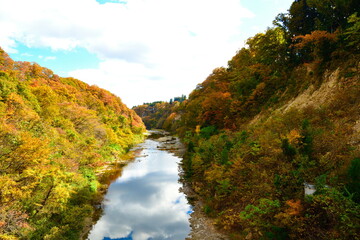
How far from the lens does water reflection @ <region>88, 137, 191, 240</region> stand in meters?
14.7

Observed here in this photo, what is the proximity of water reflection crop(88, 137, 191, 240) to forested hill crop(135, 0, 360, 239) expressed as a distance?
3.02 meters

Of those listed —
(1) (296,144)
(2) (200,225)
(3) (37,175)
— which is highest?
(1) (296,144)

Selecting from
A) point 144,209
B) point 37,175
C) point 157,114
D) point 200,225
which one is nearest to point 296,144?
point 200,225

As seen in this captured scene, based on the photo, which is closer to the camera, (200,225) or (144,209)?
(200,225)

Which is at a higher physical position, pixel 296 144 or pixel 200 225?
pixel 296 144

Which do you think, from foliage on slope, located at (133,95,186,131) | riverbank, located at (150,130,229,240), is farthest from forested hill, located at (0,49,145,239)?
foliage on slope, located at (133,95,186,131)

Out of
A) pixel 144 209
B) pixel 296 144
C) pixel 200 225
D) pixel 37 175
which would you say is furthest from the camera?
pixel 144 209

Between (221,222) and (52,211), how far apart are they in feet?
38.1

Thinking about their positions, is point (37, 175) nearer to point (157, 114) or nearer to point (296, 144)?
point (296, 144)

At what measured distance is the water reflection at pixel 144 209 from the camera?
14688 millimetres

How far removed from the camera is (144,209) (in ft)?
61.1

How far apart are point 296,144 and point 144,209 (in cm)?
1515

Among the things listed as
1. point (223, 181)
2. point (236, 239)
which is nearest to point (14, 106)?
point (223, 181)

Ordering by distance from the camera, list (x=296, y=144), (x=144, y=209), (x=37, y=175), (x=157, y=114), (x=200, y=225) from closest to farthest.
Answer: (x=296, y=144) → (x=37, y=175) → (x=200, y=225) → (x=144, y=209) → (x=157, y=114)
